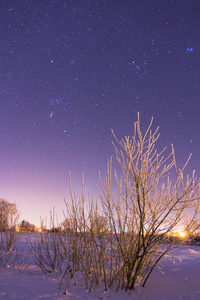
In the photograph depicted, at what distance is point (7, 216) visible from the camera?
6379 millimetres

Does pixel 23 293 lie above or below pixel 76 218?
below

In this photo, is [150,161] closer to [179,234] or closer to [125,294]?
[179,234]

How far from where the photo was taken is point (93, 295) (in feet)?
10.3

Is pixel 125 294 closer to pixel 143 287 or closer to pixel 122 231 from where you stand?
pixel 143 287

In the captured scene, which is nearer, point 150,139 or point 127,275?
point 150,139

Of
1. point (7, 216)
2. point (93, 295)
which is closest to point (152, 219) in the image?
point (93, 295)

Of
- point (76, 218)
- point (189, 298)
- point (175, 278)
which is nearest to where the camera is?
point (189, 298)

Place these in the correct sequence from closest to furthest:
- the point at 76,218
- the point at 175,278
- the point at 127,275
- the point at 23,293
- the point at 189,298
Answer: the point at 23,293
the point at 189,298
the point at 127,275
the point at 76,218
the point at 175,278

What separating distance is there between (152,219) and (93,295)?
1.42 meters

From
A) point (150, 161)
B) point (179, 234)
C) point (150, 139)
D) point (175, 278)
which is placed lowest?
point (175, 278)

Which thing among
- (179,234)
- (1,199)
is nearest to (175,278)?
(179,234)

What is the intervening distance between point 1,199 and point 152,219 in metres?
35.5

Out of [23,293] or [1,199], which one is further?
[1,199]

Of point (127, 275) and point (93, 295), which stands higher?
point (127, 275)
